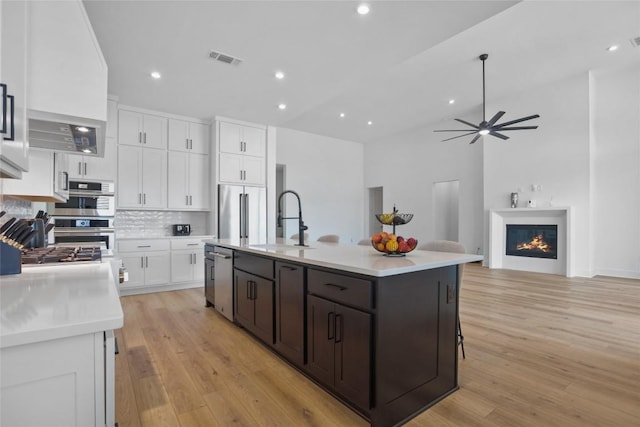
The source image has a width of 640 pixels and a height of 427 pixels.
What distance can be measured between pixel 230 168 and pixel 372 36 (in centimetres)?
328

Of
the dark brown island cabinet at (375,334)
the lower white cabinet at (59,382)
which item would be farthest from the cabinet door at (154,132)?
the lower white cabinet at (59,382)

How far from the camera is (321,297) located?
190 cm

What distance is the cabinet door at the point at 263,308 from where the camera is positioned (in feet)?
8.13

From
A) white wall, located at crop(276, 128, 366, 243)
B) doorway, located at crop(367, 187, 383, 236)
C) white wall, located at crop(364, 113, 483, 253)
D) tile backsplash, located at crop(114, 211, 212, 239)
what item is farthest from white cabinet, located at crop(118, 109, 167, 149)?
doorway, located at crop(367, 187, 383, 236)

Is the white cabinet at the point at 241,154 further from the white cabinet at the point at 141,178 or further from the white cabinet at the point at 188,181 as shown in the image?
the white cabinet at the point at 141,178

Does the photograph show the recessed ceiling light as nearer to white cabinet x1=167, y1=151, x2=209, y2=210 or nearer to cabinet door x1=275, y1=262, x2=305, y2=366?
cabinet door x1=275, y1=262, x2=305, y2=366

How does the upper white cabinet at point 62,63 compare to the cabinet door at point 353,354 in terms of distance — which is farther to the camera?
the cabinet door at point 353,354

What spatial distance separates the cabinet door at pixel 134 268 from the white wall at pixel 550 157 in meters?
6.61

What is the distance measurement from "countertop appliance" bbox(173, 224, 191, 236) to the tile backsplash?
147 mm

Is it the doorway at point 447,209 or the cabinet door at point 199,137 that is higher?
the cabinet door at point 199,137

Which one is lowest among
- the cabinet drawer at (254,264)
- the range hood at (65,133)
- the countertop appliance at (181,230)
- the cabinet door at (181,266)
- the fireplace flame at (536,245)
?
the cabinet door at (181,266)

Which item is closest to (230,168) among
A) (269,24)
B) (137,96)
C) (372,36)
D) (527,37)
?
(137,96)

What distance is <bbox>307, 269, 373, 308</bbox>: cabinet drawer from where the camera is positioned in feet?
5.21

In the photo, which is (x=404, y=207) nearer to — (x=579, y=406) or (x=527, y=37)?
(x=527, y=37)
